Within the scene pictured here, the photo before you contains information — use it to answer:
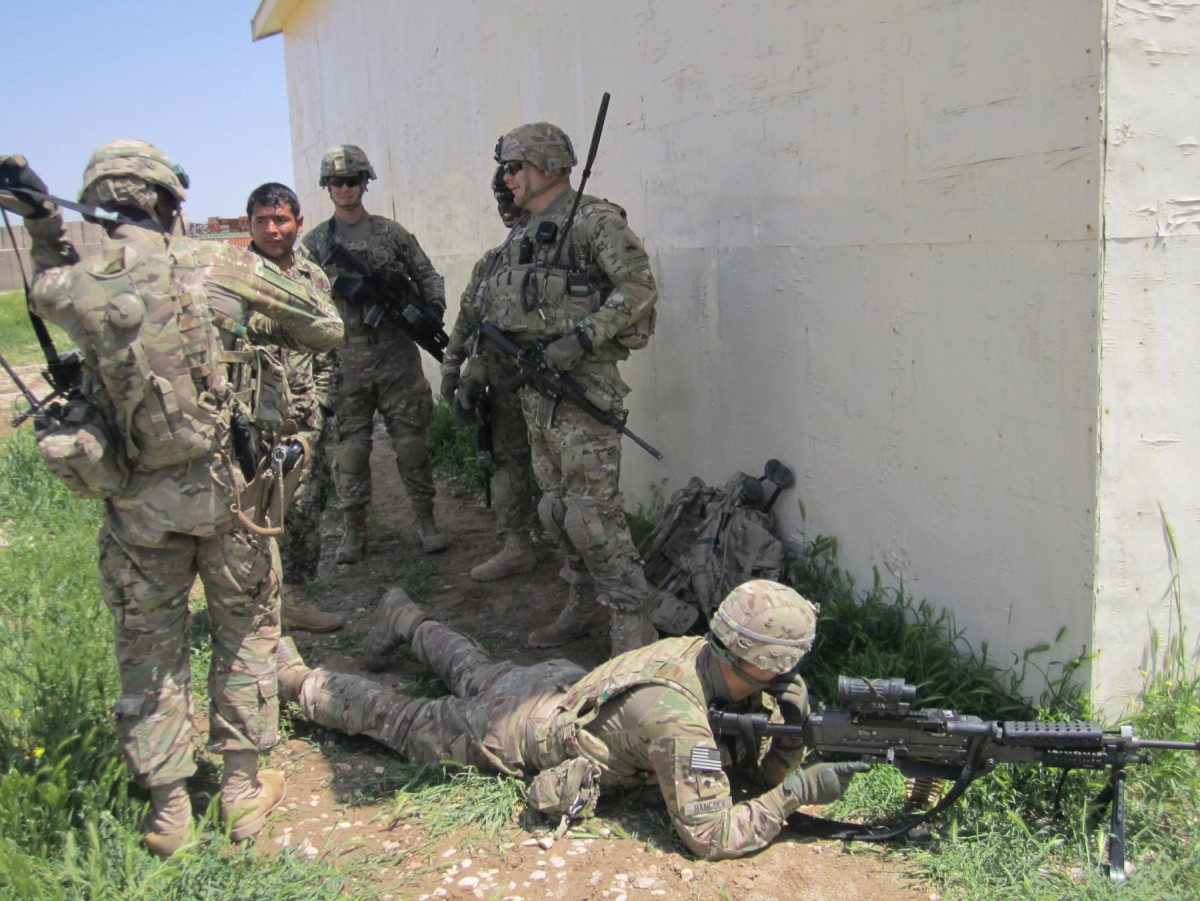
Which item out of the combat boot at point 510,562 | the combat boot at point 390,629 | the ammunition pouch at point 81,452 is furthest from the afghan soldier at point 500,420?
the ammunition pouch at point 81,452

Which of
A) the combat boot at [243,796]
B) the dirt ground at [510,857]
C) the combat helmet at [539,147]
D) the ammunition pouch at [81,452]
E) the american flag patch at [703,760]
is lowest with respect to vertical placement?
the dirt ground at [510,857]

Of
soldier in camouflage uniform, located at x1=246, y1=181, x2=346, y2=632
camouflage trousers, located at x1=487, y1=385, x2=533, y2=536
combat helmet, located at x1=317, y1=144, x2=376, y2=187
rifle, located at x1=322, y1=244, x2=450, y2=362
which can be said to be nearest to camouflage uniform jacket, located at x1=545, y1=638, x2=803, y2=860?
soldier in camouflage uniform, located at x1=246, y1=181, x2=346, y2=632

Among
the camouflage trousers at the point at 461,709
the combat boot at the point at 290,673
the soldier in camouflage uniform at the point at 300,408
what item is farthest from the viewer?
the soldier in camouflage uniform at the point at 300,408

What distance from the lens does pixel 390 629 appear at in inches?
166

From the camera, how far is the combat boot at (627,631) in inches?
167

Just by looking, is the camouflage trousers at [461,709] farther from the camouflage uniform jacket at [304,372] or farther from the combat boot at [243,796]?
the camouflage uniform jacket at [304,372]

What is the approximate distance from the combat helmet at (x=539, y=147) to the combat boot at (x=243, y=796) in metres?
2.55

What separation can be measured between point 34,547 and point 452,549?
2.32m

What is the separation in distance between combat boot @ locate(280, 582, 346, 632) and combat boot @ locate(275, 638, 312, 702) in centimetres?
77

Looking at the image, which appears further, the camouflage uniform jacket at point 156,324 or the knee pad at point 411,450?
the knee pad at point 411,450

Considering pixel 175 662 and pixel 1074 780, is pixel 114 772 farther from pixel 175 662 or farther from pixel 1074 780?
pixel 1074 780

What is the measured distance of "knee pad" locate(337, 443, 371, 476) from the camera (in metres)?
5.49

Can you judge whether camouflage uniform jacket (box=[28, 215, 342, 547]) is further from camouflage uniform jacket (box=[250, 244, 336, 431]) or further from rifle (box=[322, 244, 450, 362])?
rifle (box=[322, 244, 450, 362])

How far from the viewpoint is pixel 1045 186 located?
2961 millimetres
